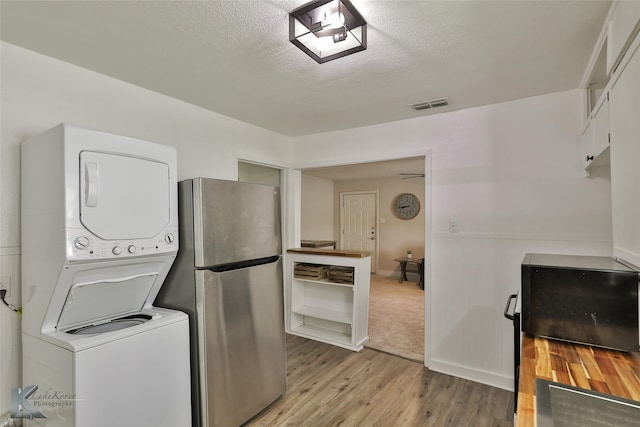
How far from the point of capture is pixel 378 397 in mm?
2465

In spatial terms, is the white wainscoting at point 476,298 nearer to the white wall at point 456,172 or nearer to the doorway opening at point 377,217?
the white wall at point 456,172

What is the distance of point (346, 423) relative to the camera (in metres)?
2.15

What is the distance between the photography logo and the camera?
1661 millimetres

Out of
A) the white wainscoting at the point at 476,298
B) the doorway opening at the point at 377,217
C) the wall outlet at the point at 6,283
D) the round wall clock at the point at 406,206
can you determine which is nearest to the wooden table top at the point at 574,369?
the white wainscoting at the point at 476,298

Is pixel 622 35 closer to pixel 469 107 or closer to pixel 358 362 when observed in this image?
pixel 469 107

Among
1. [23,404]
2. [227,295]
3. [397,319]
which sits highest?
[227,295]

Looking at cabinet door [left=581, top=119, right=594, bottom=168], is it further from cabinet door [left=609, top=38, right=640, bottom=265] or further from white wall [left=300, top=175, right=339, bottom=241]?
white wall [left=300, top=175, right=339, bottom=241]

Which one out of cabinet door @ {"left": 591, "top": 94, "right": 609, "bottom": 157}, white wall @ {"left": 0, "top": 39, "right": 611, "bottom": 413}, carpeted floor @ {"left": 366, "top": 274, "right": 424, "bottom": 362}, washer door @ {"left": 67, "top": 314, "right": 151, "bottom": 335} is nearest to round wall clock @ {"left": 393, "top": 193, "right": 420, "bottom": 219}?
carpeted floor @ {"left": 366, "top": 274, "right": 424, "bottom": 362}

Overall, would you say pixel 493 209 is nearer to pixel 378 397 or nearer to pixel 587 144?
pixel 587 144

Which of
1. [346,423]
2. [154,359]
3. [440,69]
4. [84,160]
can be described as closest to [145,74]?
[84,160]

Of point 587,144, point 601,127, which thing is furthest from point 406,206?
point 601,127

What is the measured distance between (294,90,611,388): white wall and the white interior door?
4469mm

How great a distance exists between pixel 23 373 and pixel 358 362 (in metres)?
2.42

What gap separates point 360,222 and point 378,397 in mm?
5382
